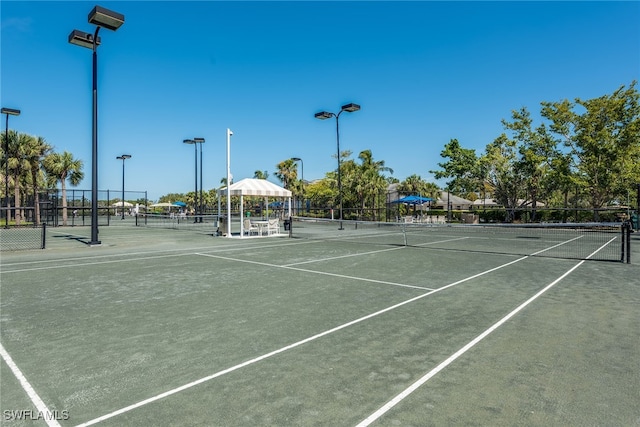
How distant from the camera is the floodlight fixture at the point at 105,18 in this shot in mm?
12781

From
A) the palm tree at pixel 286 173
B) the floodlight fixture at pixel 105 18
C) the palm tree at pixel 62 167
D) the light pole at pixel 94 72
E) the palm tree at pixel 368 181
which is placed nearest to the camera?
the floodlight fixture at pixel 105 18

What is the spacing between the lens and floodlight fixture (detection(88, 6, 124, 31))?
503 inches

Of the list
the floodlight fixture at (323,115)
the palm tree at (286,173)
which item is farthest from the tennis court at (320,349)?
the palm tree at (286,173)

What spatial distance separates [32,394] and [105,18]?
45.5 feet

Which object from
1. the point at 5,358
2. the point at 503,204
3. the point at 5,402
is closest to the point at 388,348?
the point at 5,402

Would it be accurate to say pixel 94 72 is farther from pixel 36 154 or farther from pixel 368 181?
pixel 368 181

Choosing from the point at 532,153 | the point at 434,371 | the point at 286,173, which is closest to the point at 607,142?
the point at 532,153

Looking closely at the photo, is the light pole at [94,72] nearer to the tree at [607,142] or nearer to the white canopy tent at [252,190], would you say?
the white canopy tent at [252,190]

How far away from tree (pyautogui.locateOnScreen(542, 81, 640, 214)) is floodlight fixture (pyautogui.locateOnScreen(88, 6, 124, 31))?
98.7ft

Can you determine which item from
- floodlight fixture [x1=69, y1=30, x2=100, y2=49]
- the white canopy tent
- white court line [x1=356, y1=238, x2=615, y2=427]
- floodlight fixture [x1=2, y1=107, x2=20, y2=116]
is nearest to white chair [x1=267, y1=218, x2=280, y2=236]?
the white canopy tent

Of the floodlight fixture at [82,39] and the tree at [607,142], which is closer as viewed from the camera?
the floodlight fixture at [82,39]

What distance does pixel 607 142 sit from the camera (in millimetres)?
27203

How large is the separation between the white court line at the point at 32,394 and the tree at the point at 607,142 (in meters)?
32.8

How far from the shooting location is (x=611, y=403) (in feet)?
10.4
